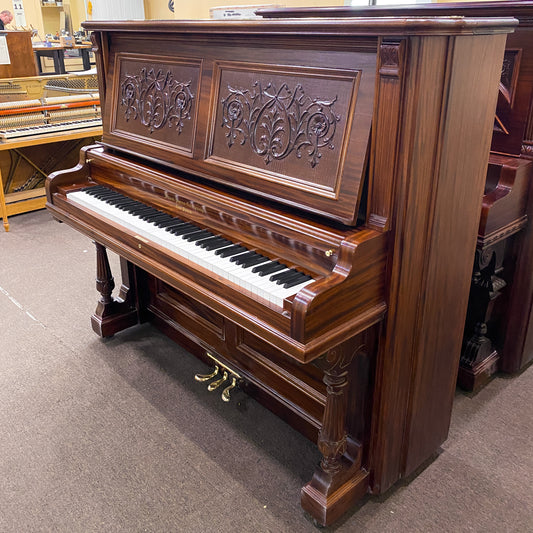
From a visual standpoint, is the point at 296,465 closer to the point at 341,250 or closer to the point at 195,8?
the point at 341,250

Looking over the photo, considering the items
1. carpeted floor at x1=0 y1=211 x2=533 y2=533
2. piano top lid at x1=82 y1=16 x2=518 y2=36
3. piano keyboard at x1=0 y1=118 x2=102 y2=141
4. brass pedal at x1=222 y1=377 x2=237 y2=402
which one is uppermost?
piano top lid at x1=82 y1=16 x2=518 y2=36

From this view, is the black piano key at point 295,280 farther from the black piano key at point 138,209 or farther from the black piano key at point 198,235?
the black piano key at point 138,209

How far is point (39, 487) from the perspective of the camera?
1.77 m

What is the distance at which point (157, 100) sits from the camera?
204cm

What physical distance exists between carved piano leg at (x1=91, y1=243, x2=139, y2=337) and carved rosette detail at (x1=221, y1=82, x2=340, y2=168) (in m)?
1.08

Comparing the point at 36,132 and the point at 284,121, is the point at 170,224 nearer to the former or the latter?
the point at 284,121

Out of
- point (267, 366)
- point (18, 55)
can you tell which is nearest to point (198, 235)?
point (267, 366)

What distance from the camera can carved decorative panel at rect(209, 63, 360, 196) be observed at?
1.42m

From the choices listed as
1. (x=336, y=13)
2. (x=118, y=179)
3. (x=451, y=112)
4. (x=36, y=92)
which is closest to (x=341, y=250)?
(x=451, y=112)

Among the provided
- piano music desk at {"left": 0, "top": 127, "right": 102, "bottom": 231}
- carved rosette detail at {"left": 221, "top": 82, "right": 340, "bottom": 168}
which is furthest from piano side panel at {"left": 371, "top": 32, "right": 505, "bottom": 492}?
piano music desk at {"left": 0, "top": 127, "right": 102, "bottom": 231}

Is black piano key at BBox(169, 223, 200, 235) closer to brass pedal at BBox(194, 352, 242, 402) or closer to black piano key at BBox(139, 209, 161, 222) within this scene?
black piano key at BBox(139, 209, 161, 222)

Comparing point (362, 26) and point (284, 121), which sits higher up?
point (362, 26)

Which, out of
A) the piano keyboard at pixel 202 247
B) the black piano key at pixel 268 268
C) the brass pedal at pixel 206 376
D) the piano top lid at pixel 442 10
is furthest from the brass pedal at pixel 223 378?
the piano top lid at pixel 442 10

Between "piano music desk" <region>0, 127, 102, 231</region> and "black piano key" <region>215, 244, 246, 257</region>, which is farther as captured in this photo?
"piano music desk" <region>0, 127, 102, 231</region>
